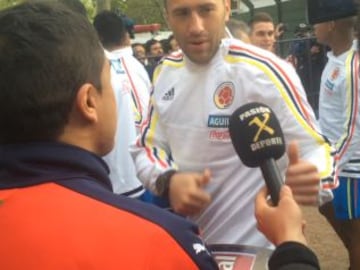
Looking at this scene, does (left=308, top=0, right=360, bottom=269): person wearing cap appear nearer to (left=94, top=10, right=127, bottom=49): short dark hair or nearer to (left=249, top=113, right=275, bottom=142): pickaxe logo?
(left=94, top=10, right=127, bottom=49): short dark hair

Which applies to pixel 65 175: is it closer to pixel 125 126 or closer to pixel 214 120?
pixel 214 120

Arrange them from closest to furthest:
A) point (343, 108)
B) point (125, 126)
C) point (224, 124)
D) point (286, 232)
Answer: point (286, 232) → point (224, 124) → point (125, 126) → point (343, 108)

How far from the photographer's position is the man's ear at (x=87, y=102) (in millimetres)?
1622

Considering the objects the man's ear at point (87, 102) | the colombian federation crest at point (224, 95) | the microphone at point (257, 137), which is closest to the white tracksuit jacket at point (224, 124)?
the colombian federation crest at point (224, 95)

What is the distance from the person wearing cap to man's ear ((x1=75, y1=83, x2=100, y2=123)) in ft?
10.4

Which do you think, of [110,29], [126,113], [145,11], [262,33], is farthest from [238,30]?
[145,11]

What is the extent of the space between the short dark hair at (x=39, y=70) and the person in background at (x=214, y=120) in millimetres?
947

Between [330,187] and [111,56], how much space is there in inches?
123

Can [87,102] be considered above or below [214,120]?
Result: above

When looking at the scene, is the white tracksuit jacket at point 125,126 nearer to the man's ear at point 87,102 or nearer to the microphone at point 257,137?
the microphone at point 257,137

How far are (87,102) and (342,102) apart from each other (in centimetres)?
357

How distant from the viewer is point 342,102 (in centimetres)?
494

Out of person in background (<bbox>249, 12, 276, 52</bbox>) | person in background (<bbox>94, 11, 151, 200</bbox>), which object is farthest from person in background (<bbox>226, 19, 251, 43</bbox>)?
person in background (<bbox>249, 12, 276, 52</bbox>)

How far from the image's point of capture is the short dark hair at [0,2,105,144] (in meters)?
1.55
